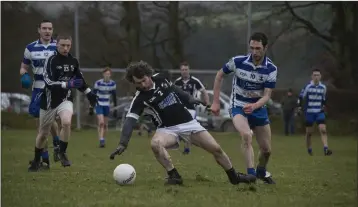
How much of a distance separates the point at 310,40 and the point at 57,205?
26.5 metres

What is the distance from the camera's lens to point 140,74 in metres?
8.12

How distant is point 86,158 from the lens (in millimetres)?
13711

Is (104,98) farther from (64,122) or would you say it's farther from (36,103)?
(64,122)

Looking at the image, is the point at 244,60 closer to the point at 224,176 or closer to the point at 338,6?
the point at 224,176

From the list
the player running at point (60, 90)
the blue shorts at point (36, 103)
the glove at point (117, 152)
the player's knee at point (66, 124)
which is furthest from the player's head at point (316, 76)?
the glove at point (117, 152)

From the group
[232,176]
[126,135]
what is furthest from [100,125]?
[126,135]

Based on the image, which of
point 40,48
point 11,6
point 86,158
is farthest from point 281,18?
point 40,48

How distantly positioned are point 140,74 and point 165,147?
1.01 meters

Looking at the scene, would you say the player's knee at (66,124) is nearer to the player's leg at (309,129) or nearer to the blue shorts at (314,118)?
the player's leg at (309,129)

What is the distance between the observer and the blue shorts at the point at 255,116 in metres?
9.04

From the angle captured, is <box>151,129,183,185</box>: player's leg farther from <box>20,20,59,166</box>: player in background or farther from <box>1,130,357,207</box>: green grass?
<box>20,20,59,166</box>: player in background

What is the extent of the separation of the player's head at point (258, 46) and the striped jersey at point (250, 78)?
128mm

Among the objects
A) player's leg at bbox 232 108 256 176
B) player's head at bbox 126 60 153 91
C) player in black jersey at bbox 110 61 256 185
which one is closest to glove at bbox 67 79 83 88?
player in black jersey at bbox 110 61 256 185

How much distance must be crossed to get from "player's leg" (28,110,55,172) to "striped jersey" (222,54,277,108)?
3.07 m
